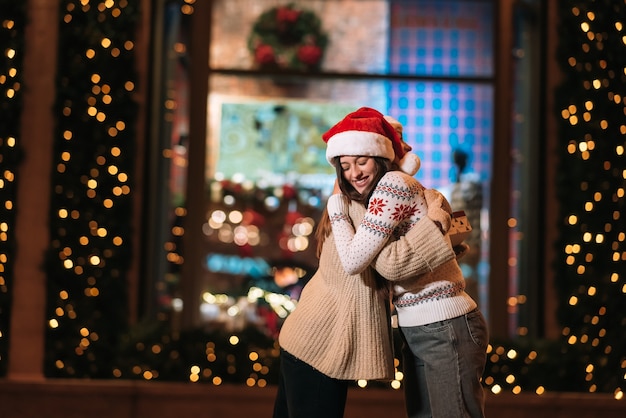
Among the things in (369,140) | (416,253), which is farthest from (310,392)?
(369,140)

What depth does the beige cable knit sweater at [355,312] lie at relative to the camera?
11.8 ft

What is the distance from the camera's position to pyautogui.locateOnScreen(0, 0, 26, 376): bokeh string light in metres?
6.84

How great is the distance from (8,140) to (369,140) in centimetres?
394

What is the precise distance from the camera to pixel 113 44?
7086mm

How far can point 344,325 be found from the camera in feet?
12.0

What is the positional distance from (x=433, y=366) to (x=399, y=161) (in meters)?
0.78

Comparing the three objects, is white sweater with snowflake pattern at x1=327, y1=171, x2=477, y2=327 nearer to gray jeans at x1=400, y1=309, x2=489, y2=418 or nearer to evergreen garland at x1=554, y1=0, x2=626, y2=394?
gray jeans at x1=400, y1=309, x2=489, y2=418

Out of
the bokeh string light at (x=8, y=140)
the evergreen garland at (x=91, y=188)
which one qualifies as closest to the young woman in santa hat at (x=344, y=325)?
the evergreen garland at (x=91, y=188)

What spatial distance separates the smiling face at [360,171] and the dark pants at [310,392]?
0.68 m

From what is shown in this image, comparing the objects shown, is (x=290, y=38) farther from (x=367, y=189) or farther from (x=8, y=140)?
(x=367, y=189)

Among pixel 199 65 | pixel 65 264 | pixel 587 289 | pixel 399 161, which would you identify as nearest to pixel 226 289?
pixel 65 264

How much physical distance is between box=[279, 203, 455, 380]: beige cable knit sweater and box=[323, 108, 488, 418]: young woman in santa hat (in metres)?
0.04

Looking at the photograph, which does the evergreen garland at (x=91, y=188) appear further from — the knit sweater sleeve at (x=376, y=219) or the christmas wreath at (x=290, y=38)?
the knit sweater sleeve at (x=376, y=219)

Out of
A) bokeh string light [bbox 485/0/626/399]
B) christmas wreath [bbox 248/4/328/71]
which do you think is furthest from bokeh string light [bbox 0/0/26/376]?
bokeh string light [bbox 485/0/626/399]
